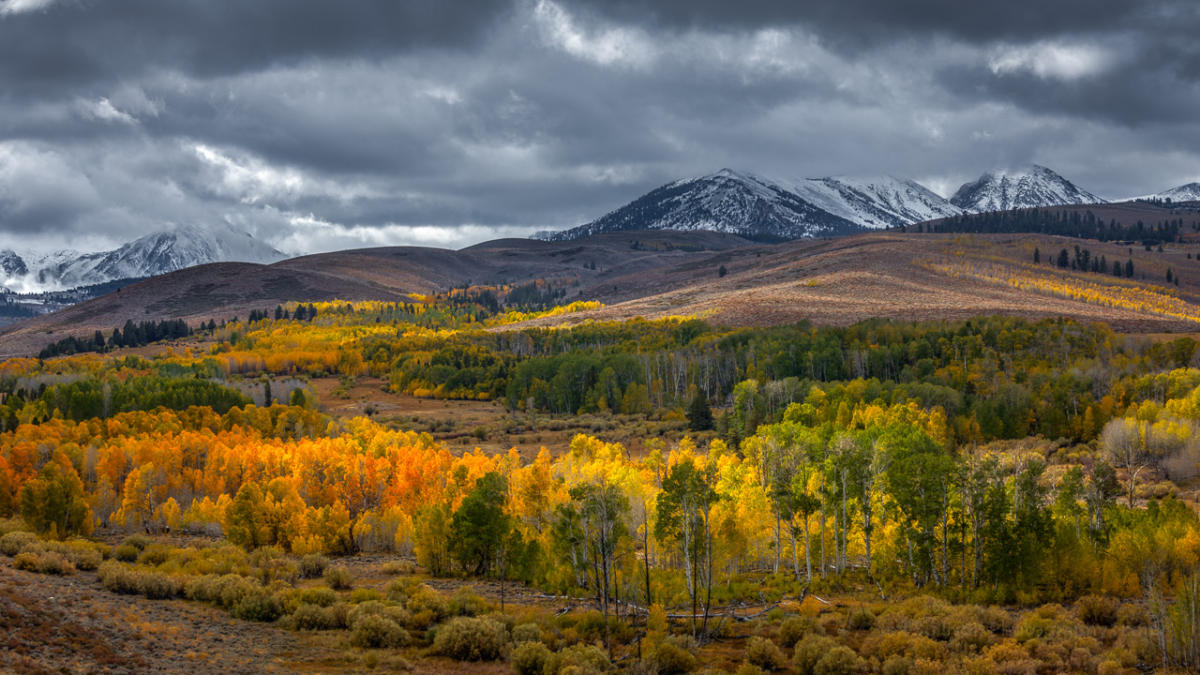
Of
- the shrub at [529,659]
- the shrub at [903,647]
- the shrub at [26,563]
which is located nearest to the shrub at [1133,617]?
the shrub at [903,647]

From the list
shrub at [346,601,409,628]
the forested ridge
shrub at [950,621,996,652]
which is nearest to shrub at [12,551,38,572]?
the forested ridge

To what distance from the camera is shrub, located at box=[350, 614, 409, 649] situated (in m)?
34.7

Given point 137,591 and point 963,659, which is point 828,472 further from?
point 137,591

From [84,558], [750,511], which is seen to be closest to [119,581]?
[84,558]

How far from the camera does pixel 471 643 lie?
3409cm

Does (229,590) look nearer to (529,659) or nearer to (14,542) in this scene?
(14,542)

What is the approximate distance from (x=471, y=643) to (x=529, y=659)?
3903mm

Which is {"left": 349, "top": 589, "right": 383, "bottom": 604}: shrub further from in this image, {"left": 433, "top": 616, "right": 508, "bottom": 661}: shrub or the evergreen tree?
the evergreen tree

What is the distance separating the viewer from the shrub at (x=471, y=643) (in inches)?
1337

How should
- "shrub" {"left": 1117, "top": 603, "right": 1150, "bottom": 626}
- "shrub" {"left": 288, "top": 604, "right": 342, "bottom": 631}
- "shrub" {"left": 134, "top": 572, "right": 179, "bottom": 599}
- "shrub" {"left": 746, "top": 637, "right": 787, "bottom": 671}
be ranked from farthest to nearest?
1. "shrub" {"left": 134, "top": 572, "right": 179, "bottom": 599}
2. "shrub" {"left": 288, "top": 604, "right": 342, "bottom": 631}
3. "shrub" {"left": 1117, "top": 603, "right": 1150, "bottom": 626}
4. "shrub" {"left": 746, "top": 637, "right": 787, "bottom": 671}

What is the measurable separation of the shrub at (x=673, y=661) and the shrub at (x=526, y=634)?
584 cm

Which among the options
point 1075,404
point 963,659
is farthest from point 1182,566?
point 1075,404

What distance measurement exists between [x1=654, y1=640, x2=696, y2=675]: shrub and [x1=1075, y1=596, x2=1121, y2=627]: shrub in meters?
19.0

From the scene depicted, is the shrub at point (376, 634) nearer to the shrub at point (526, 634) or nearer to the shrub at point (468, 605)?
the shrub at point (468, 605)
